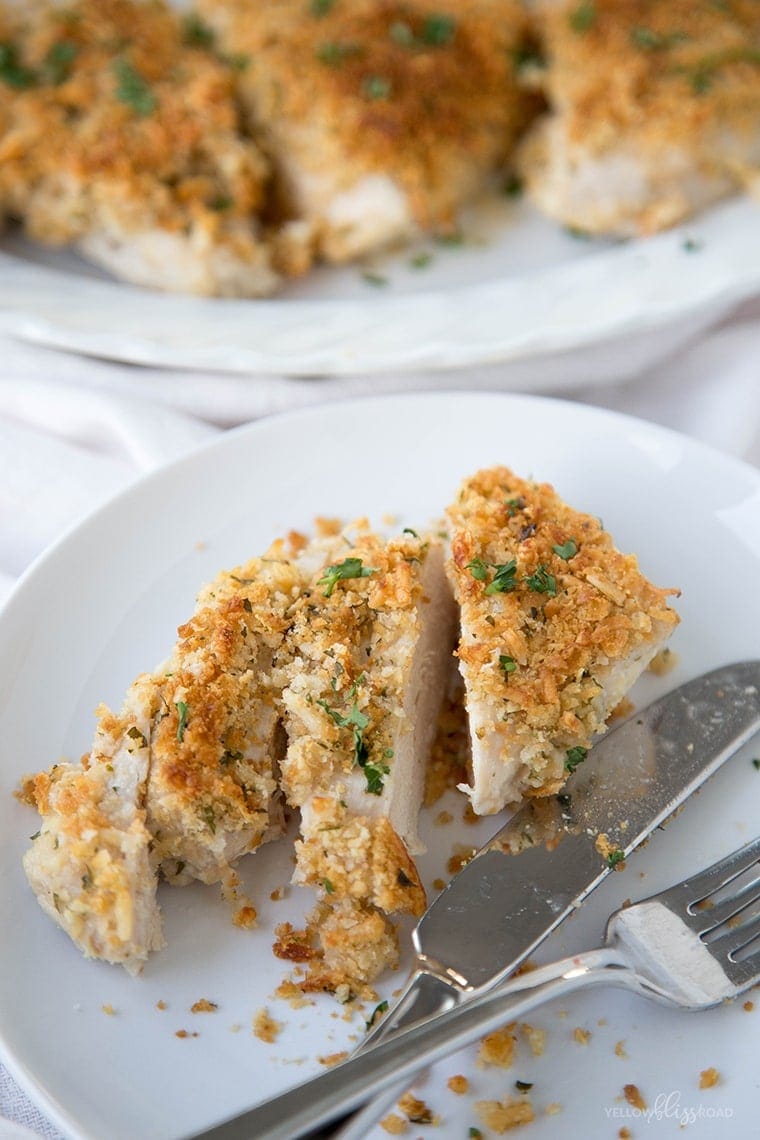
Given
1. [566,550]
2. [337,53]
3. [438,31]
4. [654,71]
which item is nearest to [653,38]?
[654,71]

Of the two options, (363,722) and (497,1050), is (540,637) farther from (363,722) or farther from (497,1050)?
(497,1050)

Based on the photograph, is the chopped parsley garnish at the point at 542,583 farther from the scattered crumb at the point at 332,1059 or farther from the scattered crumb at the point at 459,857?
the scattered crumb at the point at 332,1059

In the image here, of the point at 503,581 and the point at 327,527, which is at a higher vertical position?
the point at 503,581

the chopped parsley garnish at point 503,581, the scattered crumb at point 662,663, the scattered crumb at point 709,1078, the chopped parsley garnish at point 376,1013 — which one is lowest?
the chopped parsley garnish at point 376,1013

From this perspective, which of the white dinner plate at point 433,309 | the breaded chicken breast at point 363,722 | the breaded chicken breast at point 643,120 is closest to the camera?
the breaded chicken breast at point 363,722

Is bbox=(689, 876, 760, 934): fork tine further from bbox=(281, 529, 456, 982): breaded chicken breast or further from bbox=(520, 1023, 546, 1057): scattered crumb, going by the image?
bbox=(281, 529, 456, 982): breaded chicken breast

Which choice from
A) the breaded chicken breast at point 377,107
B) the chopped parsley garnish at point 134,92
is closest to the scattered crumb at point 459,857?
the breaded chicken breast at point 377,107

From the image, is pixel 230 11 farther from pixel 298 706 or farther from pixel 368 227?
pixel 298 706
